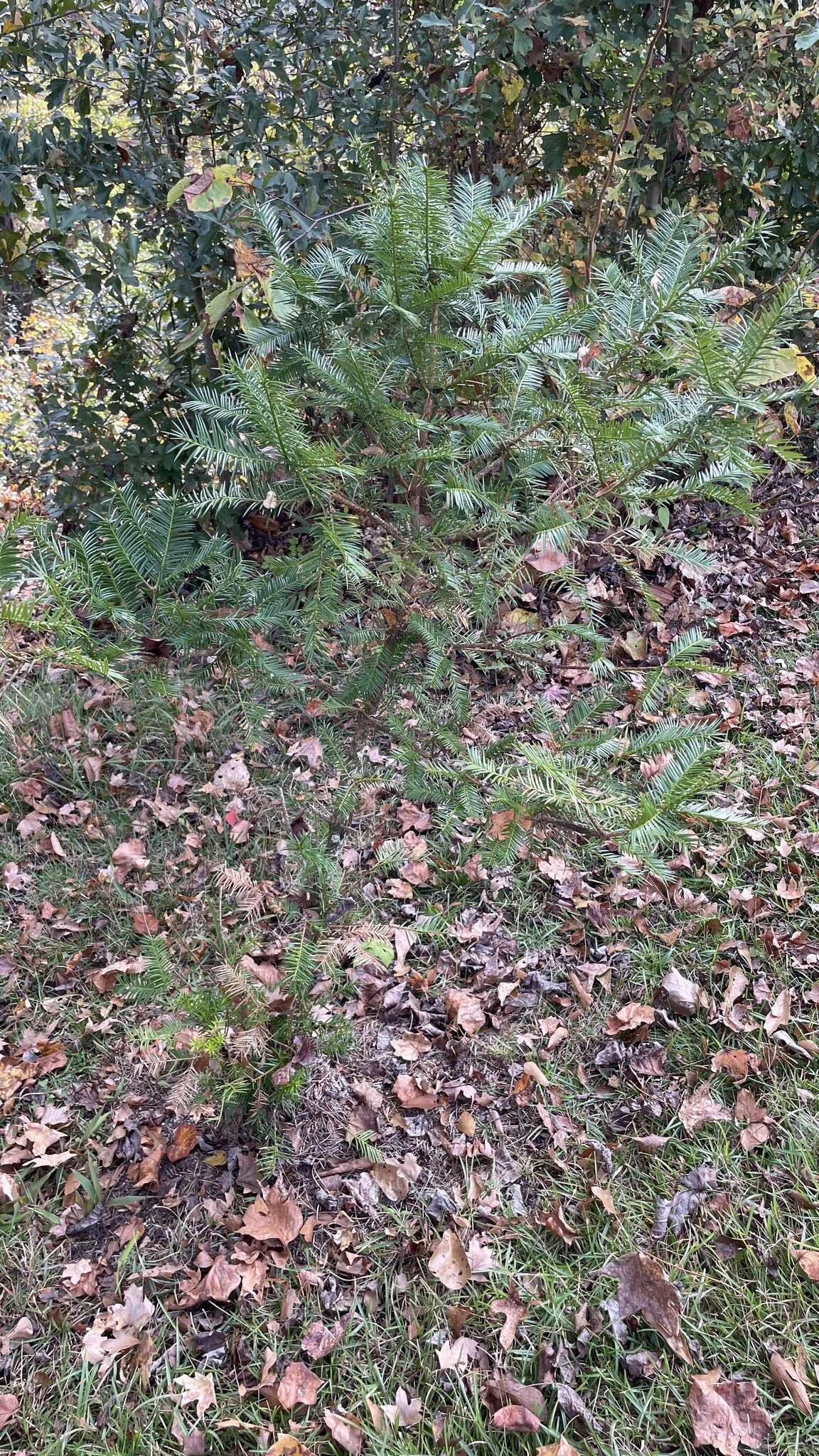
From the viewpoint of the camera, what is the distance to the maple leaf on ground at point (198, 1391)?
169 centimetres

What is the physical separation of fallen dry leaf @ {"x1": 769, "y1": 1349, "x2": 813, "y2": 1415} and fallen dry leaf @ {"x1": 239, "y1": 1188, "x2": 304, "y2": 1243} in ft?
3.14

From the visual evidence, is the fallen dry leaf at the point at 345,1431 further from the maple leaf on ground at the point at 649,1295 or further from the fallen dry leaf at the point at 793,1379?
the fallen dry leaf at the point at 793,1379

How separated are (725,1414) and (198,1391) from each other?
3.20ft

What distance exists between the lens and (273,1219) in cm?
192

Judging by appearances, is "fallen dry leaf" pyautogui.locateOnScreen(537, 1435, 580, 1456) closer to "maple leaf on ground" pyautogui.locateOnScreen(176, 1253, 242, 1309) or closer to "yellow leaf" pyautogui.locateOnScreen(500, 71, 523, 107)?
"maple leaf on ground" pyautogui.locateOnScreen(176, 1253, 242, 1309)

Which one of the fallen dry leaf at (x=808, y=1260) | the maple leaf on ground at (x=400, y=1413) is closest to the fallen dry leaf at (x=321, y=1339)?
the maple leaf on ground at (x=400, y=1413)

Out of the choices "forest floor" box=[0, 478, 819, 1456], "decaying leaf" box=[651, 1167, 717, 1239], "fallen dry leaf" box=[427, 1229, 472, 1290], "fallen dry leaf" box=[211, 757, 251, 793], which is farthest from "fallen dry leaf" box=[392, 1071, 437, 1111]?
"fallen dry leaf" box=[211, 757, 251, 793]

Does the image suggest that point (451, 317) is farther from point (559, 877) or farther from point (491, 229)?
point (559, 877)

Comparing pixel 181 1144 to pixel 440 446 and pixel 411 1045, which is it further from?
pixel 440 446

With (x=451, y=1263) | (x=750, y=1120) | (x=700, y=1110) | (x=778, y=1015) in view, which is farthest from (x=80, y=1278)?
(x=778, y=1015)

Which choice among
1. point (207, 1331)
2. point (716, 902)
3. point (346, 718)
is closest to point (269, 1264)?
point (207, 1331)

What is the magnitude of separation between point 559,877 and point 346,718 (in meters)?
0.87

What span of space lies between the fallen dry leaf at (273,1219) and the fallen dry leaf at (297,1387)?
232mm

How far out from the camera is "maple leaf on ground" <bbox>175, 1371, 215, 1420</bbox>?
1.69 m
